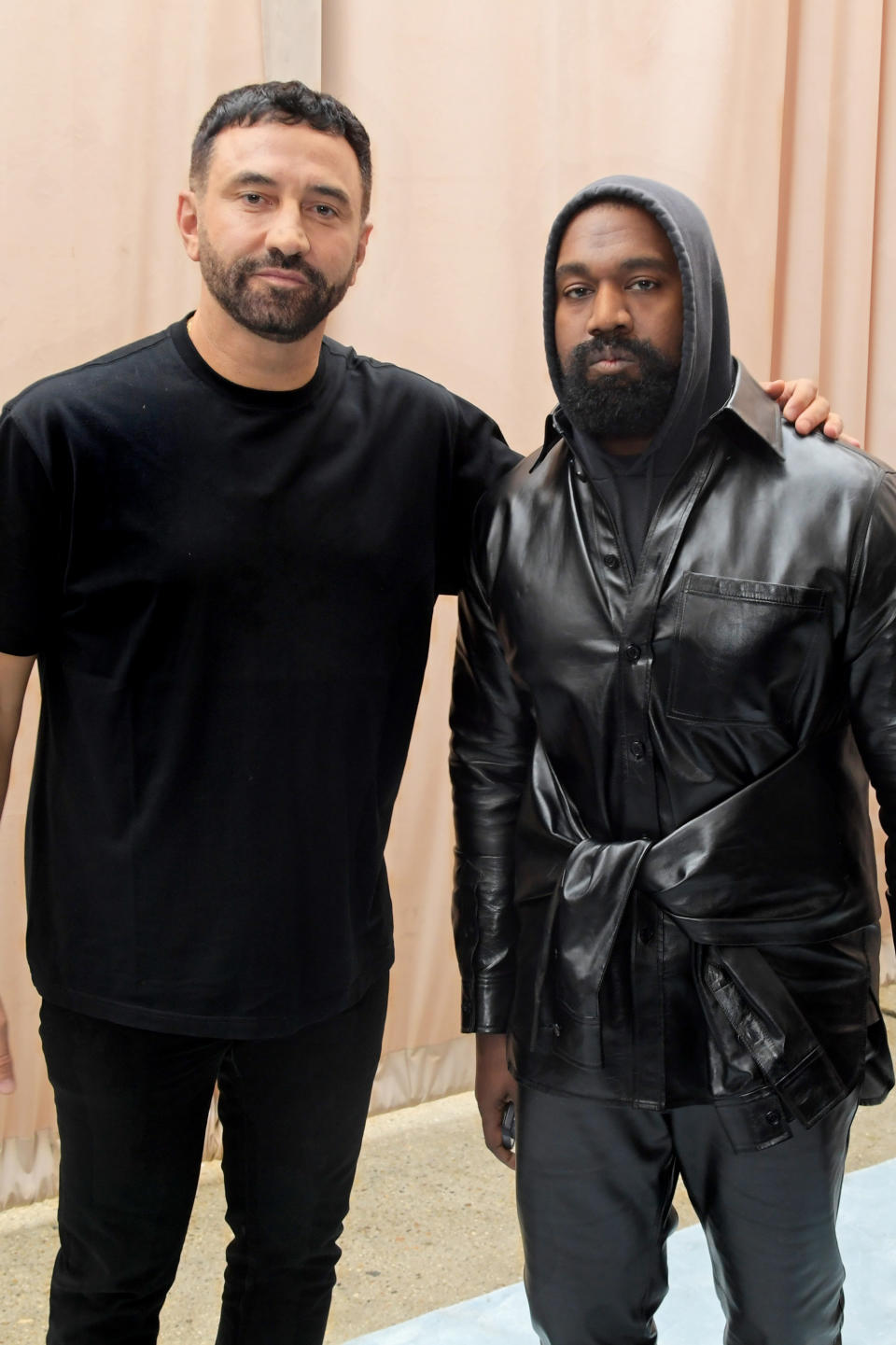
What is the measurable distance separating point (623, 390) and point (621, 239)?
0.17 metres

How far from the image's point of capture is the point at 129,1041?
5.26ft

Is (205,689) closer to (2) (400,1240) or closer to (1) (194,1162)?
(1) (194,1162)

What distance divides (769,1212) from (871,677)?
0.63 meters

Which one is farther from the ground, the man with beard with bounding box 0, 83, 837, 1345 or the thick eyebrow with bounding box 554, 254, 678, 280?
the thick eyebrow with bounding box 554, 254, 678, 280

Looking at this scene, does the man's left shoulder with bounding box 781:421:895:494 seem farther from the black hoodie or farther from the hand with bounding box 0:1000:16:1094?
the hand with bounding box 0:1000:16:1094

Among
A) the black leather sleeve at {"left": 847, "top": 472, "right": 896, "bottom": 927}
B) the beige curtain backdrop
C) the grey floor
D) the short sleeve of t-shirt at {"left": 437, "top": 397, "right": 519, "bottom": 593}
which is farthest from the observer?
the beige curtain backdrop

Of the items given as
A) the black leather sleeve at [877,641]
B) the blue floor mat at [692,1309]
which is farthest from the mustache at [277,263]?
the blue floor mat at [692,1309]

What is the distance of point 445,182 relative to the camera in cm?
287

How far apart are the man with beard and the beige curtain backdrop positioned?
943 mm

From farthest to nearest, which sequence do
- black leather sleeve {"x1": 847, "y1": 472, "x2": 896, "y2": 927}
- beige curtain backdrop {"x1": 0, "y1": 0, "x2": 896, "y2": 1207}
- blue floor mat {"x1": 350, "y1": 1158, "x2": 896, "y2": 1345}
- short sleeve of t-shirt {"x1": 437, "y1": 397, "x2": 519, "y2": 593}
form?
beige curtain backdrop {"x1": 0, "y1": 0, "x2": 896, "y2": 1207}, blue floor mat {"x1": 350, "y1": 1158, "x2": 896, "y2": 1345}, short sleeve of t-shirt {"x1": 437, "y1": 397, "x2": 519, "y2": 593}, black leather sleeve {"x1": 847, "y1": 472, "x2": 896, "y2": 927}

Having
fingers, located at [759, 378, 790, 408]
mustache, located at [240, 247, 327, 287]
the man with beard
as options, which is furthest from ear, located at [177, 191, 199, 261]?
fingers, located at [759, 378, 790, 408]

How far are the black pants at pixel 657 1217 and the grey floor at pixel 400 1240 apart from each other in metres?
0.69

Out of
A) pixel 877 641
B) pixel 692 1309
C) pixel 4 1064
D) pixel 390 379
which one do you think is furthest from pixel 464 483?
pixel 692 1309

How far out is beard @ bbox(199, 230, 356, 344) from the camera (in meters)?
1.54
